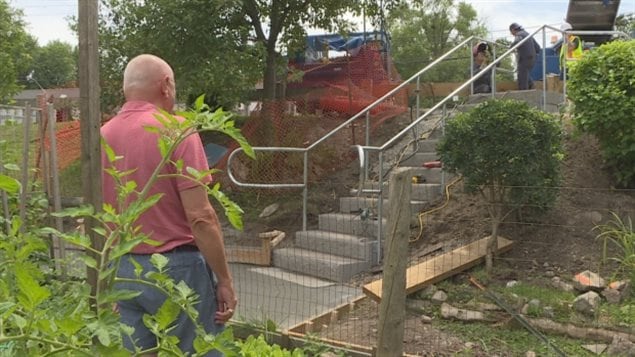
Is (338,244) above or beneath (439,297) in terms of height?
above

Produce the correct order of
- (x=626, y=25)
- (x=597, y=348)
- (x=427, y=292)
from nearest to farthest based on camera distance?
(x=597, y=348), (x=427, y=292), (x=626, y=25)

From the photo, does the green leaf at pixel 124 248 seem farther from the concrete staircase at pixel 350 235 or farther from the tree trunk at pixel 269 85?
the tree trunk at pixel 269 85

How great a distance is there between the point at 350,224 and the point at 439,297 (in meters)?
2.34

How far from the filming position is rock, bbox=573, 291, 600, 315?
4781mm

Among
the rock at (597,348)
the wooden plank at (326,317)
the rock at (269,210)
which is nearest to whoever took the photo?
the rock at (597,348)

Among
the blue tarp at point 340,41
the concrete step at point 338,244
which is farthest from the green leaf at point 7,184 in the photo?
the blue tarp at point 340,41

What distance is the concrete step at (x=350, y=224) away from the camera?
735cm

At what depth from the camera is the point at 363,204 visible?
25.9 feet

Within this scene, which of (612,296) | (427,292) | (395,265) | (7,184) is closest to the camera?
(7,184)

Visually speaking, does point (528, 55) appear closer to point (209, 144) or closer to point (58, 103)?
point (209, 144)

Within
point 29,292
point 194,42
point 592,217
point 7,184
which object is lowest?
point 592,217

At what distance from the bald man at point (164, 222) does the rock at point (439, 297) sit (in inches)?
123

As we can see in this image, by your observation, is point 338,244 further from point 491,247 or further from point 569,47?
point 569,47

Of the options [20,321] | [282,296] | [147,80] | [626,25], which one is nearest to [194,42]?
[282,296]
